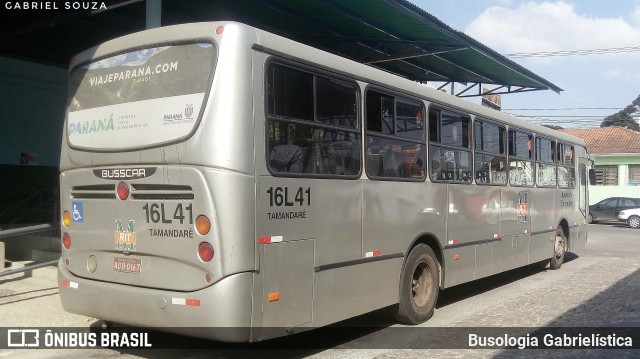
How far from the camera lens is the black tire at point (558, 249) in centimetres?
1304

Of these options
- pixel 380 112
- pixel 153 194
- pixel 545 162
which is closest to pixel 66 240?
pixel 153 194

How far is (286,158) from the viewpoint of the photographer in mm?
5430

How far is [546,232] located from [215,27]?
31.0 feet

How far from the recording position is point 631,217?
30.4 meters

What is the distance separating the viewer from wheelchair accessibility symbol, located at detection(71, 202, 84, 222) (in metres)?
5.88

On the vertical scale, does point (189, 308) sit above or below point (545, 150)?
below

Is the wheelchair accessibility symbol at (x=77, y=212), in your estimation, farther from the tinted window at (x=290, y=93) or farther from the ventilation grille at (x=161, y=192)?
the tinted window at (x=290, y=93)

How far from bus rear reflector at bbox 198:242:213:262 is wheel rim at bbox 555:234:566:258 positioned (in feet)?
33.9

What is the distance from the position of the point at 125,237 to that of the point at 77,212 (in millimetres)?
806

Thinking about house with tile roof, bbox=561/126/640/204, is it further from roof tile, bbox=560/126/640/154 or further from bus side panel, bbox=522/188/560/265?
bus side panel, bbox=522/188/560/265

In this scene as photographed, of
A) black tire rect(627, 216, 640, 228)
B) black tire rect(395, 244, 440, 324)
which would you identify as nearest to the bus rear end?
black tire rect(395, 244, 440, 324)

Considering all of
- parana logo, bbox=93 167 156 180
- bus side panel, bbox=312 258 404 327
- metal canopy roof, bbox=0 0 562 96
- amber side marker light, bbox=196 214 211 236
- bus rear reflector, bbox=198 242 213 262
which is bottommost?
bus side panel, bbox=312 258 404 327

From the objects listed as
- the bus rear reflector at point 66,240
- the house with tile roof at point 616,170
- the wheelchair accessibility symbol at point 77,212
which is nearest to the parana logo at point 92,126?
the wheelchair accessibility symbol at point 77,212

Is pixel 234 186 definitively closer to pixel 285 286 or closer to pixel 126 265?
pixel 285 286
